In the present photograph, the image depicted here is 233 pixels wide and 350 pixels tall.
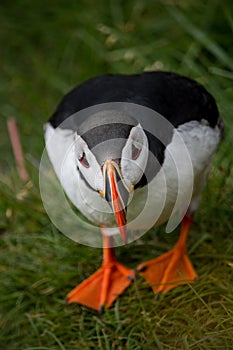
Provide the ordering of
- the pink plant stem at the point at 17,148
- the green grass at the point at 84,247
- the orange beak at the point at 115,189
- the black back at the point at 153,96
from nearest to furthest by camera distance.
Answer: the orange beak at the point at 115,189
the black back at the point at 153,96
the green grass at the point at 84,247
the pink plant stem at the point at 17,148

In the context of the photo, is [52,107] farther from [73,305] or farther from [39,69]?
[73,305]

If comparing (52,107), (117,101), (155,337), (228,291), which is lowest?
(52,107)

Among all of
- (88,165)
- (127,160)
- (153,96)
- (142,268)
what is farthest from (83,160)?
(142,268)

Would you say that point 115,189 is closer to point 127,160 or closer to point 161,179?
point 127,160

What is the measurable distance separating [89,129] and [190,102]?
75cm

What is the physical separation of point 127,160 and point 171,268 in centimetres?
110

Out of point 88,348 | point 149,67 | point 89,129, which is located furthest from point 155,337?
point 149,67

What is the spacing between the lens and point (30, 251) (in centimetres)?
374

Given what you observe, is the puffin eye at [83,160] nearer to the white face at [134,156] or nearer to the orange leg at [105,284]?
the white face at [134,156]

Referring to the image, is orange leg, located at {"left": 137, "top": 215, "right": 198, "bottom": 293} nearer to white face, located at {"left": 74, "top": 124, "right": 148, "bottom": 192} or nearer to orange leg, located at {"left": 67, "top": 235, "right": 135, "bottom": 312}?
orange leg, located at {"left": 67, "top": 235, "right": 135, "bottom": 312}

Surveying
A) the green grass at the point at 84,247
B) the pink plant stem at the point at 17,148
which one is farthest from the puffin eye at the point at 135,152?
the pink plant stem at the point at 17,148

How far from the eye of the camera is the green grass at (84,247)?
3.16 meters

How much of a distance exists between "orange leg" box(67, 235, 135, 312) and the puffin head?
0.83m

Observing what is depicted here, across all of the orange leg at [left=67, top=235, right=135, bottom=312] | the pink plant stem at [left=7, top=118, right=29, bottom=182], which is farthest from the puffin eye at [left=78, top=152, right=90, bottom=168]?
the pink plant stem at [left=7, top=118, right=29, bottom=182]
